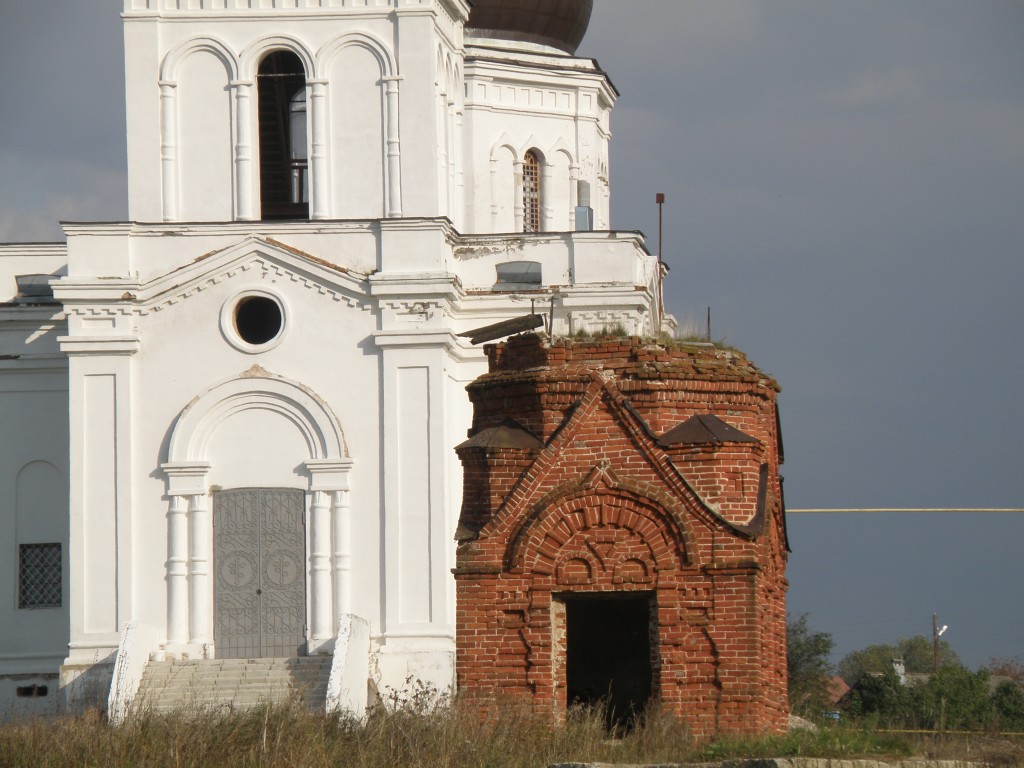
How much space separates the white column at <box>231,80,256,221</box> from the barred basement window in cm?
567

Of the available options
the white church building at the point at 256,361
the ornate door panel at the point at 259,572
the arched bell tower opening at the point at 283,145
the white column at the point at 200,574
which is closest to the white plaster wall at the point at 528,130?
the arched bell tower opening at the point at 283,145

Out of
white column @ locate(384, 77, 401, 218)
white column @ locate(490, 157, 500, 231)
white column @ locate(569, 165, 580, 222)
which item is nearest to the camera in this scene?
white column @ locate(384, 77, 401, 218)

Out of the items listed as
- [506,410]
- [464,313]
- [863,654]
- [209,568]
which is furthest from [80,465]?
[863,654]

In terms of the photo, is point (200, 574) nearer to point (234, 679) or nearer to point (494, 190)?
point (234, 679)

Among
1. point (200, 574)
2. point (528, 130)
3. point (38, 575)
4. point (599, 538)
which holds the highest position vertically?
point (528, 130)

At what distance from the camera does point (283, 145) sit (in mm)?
33938

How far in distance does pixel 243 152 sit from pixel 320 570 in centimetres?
617

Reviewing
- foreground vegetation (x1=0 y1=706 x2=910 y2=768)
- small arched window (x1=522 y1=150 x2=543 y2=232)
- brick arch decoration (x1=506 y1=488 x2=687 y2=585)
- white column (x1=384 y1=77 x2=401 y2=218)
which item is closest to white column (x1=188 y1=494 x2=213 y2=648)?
white column (x1=384 y1=77 x2=401 y2=218)

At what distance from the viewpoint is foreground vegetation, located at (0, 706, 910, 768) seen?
14250 millimetres

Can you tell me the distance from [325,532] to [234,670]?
2.42 meters

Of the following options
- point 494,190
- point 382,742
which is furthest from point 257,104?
point 382,742

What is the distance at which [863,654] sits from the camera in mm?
73125

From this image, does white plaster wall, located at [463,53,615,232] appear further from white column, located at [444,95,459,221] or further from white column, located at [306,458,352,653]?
white column, located at [306,458,352,653]

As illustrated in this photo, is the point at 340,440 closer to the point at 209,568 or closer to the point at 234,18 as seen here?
the point at 209,568
